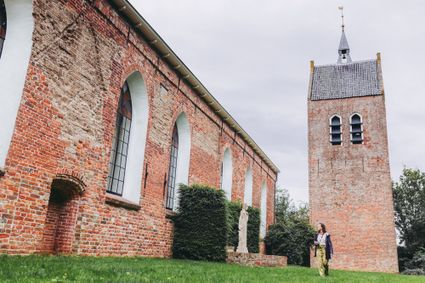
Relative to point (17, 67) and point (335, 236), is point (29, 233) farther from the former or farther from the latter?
point (335, 236)

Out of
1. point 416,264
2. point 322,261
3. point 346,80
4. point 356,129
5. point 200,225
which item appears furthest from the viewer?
point 346,80

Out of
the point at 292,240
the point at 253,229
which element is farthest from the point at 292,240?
Answer: the point at 253,229

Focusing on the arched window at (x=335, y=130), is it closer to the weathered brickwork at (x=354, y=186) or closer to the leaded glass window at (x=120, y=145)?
the weathered brickwork at (x=354, y=186)

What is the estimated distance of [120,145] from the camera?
1248cm

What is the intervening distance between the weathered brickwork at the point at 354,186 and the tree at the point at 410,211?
30.8 ft

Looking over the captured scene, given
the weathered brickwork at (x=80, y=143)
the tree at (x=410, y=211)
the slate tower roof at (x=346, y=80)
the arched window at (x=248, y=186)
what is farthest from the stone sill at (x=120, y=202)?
the tree at (x=410, y=211)

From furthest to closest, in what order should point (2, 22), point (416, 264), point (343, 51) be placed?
point (343, 51) < point (416, 264) < point (2, 22)

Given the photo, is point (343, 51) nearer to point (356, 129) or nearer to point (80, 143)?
point (356, 129)

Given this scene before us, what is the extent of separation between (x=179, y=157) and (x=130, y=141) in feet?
12.3

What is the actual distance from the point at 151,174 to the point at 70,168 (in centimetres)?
399

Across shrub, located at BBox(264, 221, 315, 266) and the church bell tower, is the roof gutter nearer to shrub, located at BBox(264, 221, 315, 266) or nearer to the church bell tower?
shrub, located at BBox(264, 221, 315, 266)

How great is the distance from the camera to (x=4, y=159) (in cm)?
791

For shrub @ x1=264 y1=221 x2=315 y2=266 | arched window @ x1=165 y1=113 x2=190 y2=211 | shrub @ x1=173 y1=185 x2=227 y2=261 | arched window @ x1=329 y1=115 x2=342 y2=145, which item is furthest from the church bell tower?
shrub @ x1=173 y1=185 x2=227 y2=261

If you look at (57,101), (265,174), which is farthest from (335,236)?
(57,101)
